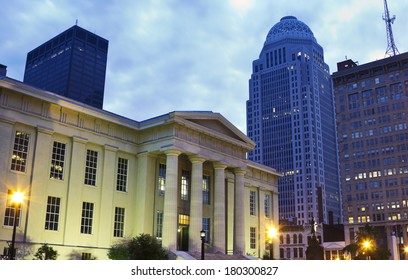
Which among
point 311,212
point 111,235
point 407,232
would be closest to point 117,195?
point 111,235

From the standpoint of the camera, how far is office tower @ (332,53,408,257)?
4850 inches

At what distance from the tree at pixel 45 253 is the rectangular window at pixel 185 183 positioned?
1813 cm

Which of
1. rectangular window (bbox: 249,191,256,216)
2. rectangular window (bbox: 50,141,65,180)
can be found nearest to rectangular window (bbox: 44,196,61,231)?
rectangular window (bbox: 50,141,65,180)

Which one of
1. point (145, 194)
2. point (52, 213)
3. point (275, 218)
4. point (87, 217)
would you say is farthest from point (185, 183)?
point (275, 218)

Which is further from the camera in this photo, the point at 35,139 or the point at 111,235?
the point at 111,235

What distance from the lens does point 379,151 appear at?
128375mm

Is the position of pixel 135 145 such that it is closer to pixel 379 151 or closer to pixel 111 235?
pixel 111 235

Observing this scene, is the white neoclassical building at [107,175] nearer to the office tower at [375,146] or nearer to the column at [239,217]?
the column at [239,217]

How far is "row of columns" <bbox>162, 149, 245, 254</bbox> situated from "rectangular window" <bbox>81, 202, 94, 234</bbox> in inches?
287

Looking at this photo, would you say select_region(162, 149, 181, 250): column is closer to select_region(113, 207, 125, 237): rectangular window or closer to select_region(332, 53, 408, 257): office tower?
select_region(113, 207, 125, 237): rectangular window

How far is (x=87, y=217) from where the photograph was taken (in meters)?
45.2

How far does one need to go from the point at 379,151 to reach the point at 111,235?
10056 centimetres
